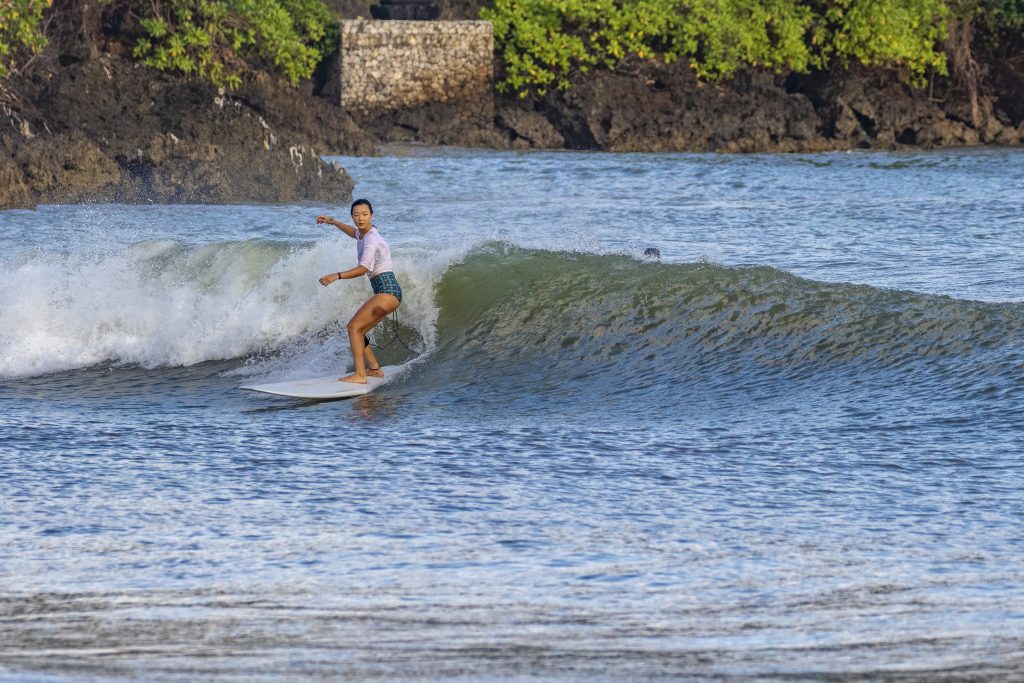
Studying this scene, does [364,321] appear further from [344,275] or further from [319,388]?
[319,388]

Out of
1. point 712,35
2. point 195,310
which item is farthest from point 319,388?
point 712,35

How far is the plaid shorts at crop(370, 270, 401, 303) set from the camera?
403 inches

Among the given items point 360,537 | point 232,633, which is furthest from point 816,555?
point 232,633

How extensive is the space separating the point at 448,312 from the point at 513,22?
26459mm

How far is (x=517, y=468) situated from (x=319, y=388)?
8.05ft

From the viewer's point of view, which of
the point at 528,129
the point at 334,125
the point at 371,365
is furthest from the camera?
the point at 528,129

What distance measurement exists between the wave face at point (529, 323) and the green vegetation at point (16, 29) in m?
14.7

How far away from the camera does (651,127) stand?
119 feet

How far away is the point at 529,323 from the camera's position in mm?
11336

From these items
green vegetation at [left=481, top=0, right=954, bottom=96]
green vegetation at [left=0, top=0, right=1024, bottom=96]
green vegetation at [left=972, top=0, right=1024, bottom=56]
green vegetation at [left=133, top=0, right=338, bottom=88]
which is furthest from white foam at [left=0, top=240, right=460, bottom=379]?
green vegetation at [left=972, top=0, right=1024, bottom=56]

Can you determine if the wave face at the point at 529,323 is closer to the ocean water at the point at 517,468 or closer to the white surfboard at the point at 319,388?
the ocean water at the point at 517,468

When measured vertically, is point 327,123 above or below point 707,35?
below

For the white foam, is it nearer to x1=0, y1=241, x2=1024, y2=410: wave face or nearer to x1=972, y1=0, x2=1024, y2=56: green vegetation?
x1=0, y1=241, x2=1024, y2=410: wave face

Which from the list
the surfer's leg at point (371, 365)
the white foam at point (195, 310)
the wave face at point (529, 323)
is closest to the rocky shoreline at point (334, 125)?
the white foam at point (195, 310)
